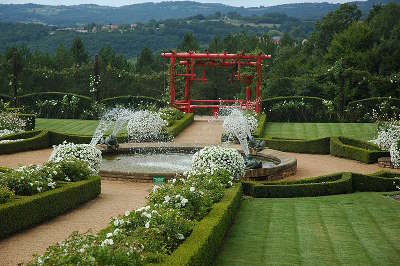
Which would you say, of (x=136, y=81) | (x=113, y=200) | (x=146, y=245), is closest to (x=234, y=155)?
(x=113, y=200)

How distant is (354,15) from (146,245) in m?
54.2

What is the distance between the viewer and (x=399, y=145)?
18516 mm

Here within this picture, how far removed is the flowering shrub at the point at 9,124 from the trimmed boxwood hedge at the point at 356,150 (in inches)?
444

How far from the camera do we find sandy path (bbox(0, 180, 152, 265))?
9.49m

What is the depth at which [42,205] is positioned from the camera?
37.2 ft

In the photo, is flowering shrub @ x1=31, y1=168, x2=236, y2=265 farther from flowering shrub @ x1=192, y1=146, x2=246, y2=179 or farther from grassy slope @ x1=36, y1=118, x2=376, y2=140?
grassy slope @ x1=36, y1=118, x2=376, y2=140

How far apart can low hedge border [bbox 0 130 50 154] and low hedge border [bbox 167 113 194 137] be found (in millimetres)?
4316

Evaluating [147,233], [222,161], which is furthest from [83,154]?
[147,233]

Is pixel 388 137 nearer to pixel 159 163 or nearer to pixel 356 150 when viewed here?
pixel 356 150

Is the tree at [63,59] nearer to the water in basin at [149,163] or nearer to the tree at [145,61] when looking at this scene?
the tree at [145,61]

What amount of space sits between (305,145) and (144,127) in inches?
215

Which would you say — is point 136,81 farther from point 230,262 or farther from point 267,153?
point 230,262

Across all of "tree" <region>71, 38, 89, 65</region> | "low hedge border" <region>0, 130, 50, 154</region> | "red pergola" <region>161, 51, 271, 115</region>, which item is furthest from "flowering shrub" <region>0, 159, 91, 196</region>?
"tree" <region>71, 38, 89, 65</region>

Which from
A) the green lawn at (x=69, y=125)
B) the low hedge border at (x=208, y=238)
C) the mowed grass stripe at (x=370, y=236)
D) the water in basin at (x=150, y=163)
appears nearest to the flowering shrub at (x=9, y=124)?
the green lawn at (x=69, y=125)
